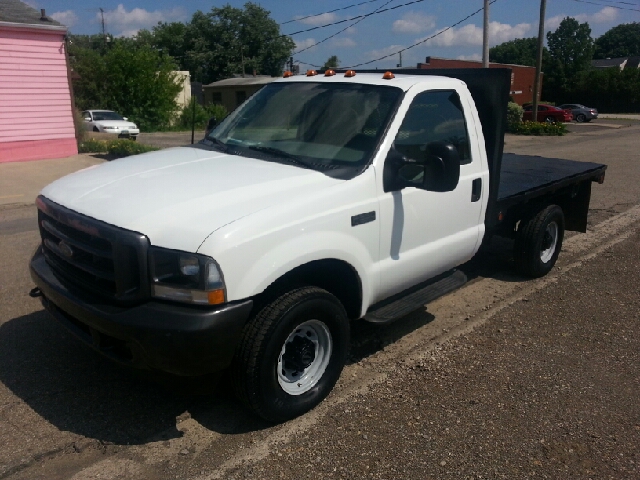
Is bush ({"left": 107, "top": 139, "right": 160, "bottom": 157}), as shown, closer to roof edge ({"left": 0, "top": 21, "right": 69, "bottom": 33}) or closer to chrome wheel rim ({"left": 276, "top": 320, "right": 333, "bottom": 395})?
roof edge ({"left": 0, "top": 21, "right": 69, "bottom": 33})

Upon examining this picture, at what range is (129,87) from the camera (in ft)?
112

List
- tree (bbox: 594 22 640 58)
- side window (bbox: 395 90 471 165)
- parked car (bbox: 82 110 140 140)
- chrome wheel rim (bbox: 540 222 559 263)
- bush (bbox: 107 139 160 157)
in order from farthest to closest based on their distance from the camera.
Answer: tree (bbox: 594 22 640 58), parked car (bbox: 82 110 140 140), bush (bbox: 107 139 160 157), chrome wheel rim (bbox: 540 222 559 263), side window (bbox: 395 90 471 165)

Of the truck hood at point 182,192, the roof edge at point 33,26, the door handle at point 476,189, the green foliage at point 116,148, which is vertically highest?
the roof edge at point 33,26

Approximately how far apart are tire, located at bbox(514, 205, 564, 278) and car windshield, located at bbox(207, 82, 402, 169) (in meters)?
2.52

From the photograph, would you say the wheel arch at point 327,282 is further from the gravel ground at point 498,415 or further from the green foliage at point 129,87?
the green foliage at point 129,87

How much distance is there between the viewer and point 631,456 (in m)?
3.29

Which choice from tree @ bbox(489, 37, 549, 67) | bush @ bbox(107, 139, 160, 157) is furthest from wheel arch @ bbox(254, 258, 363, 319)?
tree @ bbox(489, 37, 549, 67)

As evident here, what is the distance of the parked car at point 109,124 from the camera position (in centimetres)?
2473

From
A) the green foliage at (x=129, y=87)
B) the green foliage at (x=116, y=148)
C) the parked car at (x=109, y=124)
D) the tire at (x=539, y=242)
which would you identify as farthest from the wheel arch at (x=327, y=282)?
the green foliage at (x=129, y=87)

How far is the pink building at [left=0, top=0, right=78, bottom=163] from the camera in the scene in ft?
46.9

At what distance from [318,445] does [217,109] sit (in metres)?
34.3

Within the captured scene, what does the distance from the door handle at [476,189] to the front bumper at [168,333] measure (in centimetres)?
233

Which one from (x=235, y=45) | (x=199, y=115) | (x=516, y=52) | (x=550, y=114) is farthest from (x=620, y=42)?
(x=199, y=115)

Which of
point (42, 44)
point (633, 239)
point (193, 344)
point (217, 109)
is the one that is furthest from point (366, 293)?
point (217, 109)
